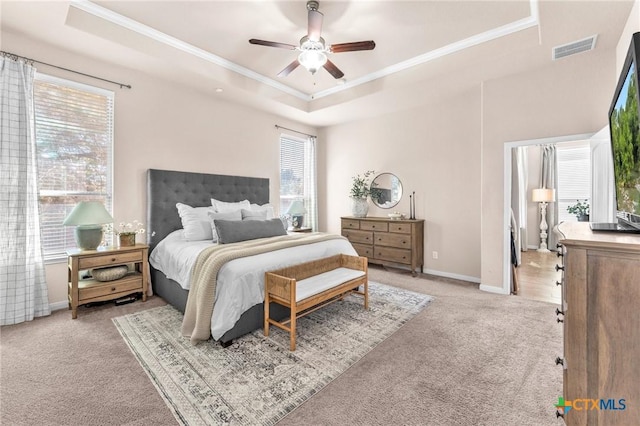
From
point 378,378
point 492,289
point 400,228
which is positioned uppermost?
point 400,228

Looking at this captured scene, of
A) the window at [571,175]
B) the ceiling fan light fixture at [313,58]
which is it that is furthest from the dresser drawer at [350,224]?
the window at [571,175]

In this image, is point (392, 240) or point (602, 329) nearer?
point (602, 329)

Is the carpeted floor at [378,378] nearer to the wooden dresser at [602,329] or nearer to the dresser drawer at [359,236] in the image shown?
the wooden dresser at [602,329]

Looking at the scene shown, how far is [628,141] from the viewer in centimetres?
151

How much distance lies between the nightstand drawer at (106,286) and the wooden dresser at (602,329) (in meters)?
3.86

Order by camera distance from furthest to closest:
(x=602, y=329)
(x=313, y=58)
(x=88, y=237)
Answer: (x=88, y=237) → (x=313, y=58) → (x=602, y=329)

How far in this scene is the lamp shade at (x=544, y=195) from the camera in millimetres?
6363

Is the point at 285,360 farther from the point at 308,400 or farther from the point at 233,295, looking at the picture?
the point at 233,295

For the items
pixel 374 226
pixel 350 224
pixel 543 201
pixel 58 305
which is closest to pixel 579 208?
pixel 543 201

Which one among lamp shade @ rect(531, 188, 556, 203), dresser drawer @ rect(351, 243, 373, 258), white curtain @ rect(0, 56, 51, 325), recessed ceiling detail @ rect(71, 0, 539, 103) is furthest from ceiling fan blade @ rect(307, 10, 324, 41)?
lamp shade @ rect(531, 188, 556, 203)

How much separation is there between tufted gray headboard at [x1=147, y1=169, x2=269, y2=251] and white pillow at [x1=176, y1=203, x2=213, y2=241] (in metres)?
0.20

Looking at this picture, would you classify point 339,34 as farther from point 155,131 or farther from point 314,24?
point 155,131

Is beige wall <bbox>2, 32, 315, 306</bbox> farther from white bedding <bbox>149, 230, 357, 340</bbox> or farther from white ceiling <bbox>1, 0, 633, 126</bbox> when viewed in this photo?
white bedding <bbox>149, 230, 357, 340</bbox>

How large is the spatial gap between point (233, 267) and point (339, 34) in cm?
271
